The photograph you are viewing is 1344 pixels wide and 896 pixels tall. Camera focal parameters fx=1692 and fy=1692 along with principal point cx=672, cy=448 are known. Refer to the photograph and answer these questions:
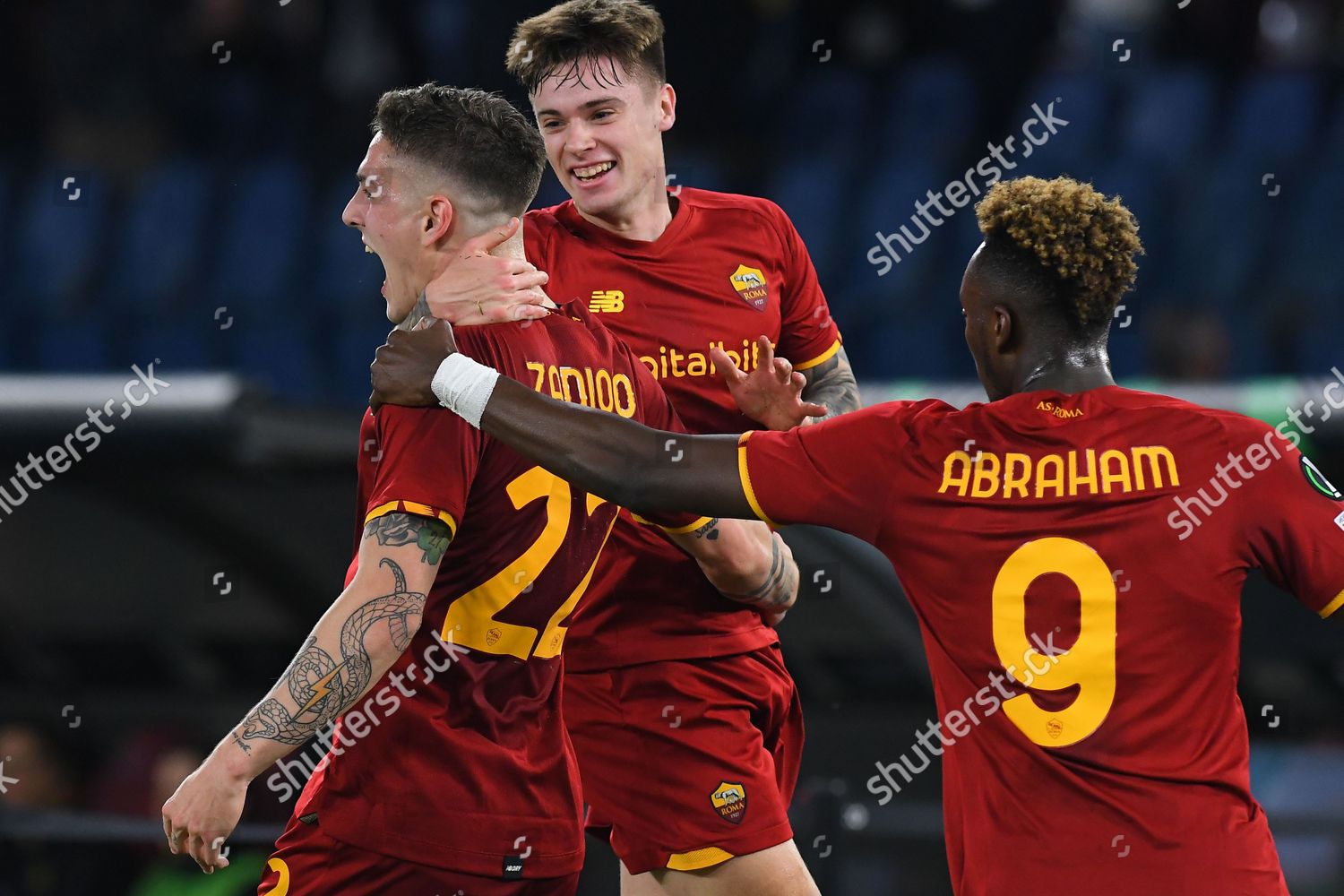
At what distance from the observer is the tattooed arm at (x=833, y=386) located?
4.19m

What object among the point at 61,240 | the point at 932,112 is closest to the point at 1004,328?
the point at 932,112

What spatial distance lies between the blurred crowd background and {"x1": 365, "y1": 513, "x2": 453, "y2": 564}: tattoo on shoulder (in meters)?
→ 2.33

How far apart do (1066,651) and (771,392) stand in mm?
1147

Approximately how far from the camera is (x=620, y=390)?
3334 mm

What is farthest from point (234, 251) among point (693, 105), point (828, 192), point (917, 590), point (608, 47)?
point (917, 590)

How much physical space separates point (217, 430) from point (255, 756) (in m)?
2.93

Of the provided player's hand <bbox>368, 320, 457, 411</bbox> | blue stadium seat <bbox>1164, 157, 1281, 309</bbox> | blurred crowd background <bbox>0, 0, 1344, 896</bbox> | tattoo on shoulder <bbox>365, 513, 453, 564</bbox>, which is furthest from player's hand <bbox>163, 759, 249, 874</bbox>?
blue stadium seat <bbox>1164, 157, 1281, 309</bbox>

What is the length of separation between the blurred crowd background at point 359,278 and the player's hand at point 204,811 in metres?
2.47

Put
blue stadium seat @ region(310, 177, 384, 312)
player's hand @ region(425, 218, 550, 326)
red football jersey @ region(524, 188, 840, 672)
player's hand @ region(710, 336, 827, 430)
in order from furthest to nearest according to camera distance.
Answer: blue stadium seat @ region(310, 177, 384, 312) → red football jersey @ region(524, 188, 840, 672) → player's hand @ region(710, 336, 827, 430) → player's hand @ region(425, 218, 550, 326)

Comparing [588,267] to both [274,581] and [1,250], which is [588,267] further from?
[1,250]

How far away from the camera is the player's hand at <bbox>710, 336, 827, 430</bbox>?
146 inches

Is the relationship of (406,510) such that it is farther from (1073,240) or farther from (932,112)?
(932,112)

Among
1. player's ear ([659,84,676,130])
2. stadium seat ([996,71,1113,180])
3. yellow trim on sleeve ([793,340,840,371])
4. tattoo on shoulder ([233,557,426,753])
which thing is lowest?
tattoo on shoulder ([233,557,426,753])

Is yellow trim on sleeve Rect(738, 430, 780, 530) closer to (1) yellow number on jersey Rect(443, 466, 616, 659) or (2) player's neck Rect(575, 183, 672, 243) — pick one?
(1) yellow number on jersey Rect(443, 466, 616, 659)
